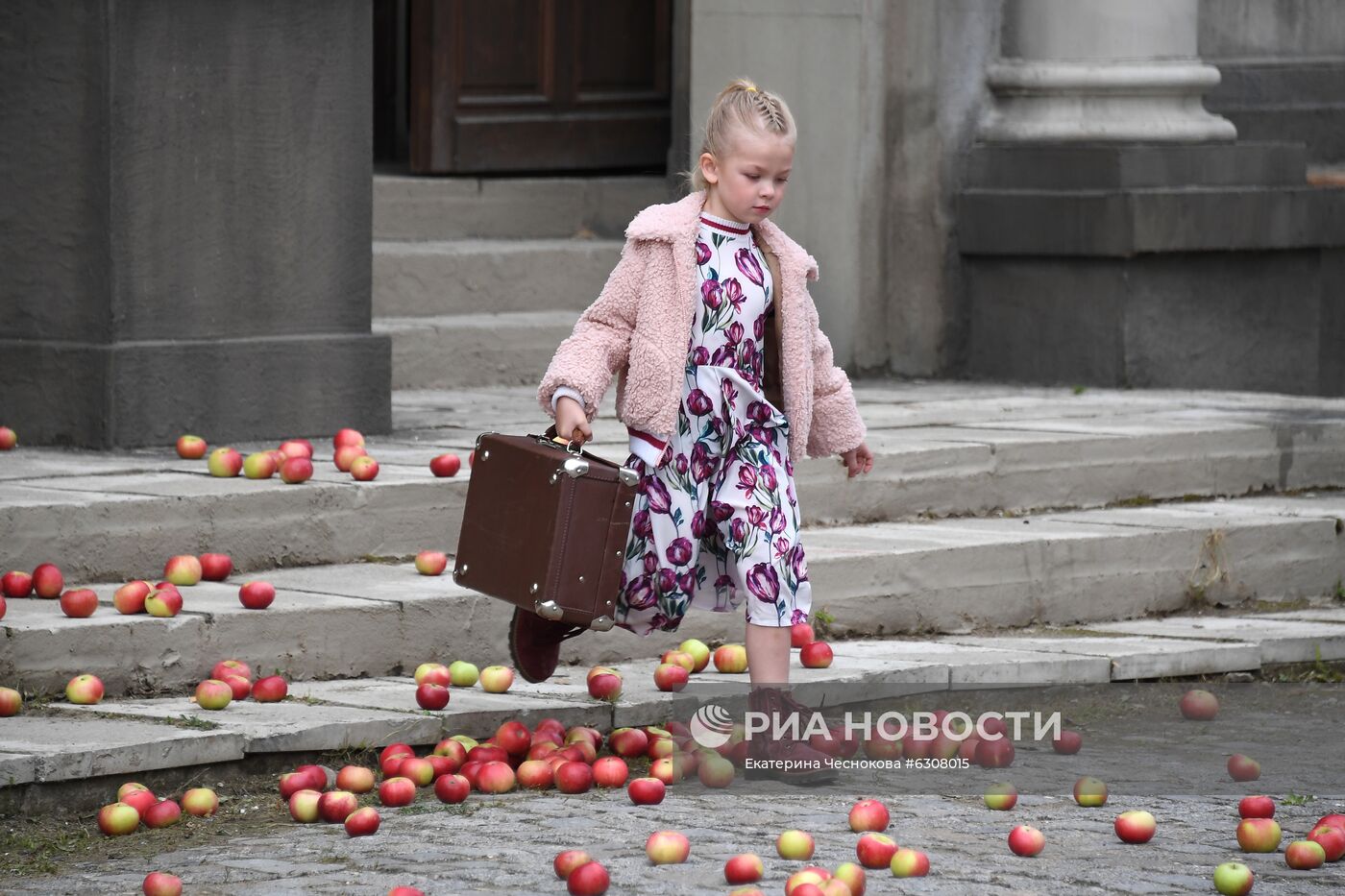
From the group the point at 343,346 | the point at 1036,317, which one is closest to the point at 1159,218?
the point at 1036,317

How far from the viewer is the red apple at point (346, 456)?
6.49 meters

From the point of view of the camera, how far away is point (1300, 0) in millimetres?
10992

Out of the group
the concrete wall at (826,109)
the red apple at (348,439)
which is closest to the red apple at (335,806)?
the red apple at (348,439)

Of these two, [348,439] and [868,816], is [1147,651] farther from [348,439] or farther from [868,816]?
[348,439]

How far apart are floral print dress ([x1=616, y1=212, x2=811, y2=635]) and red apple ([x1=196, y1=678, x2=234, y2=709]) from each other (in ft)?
3.07

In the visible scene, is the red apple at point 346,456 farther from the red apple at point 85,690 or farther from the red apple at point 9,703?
the red apple at point 9,703

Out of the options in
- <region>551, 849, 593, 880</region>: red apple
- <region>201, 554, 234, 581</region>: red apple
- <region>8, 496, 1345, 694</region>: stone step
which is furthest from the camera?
<region>201, 554, 234, 581</region>: red apple

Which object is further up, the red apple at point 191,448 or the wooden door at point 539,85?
the wooden door at point 539,85

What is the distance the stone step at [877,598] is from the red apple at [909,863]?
188cm

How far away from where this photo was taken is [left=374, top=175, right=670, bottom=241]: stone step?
9797mm

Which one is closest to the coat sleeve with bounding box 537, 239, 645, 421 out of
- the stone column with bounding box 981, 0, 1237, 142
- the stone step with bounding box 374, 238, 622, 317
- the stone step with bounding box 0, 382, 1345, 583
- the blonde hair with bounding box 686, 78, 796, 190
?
the blonde hair with bounding box 686, 78, 796, 190

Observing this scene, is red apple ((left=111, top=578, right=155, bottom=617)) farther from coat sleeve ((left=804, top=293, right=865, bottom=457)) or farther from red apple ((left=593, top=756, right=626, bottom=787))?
coat sleeve ((left=804, top=293, right=865, bottom=457))

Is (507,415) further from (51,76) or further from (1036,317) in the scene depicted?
(1036,317)
